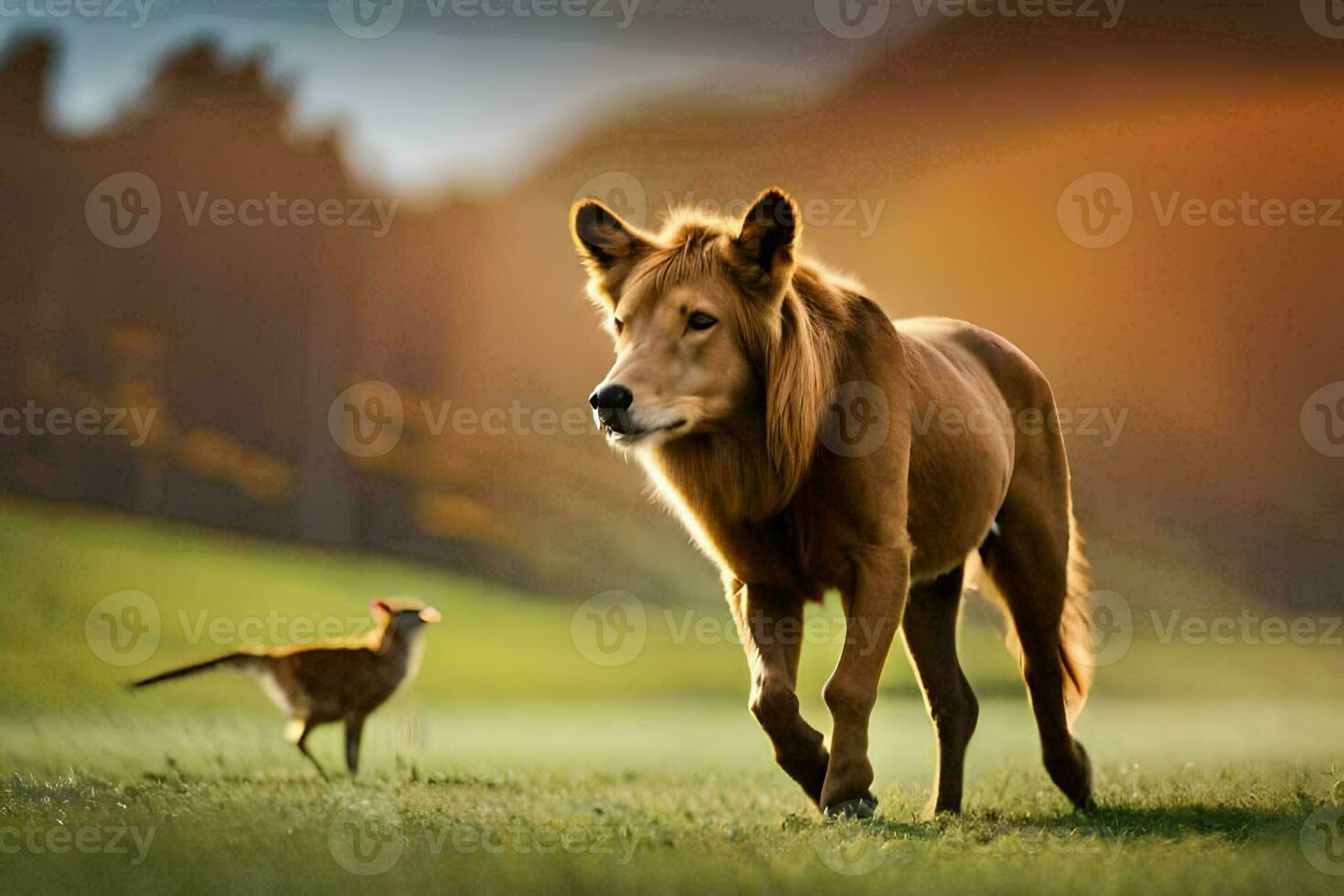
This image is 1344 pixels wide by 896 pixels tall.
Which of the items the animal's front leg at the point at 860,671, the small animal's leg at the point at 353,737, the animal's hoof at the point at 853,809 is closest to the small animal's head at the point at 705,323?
the animal's front leg at the point at 860,671

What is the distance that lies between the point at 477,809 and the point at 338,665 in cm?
221

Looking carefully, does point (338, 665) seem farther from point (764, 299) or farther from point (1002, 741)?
point (1002, 741)

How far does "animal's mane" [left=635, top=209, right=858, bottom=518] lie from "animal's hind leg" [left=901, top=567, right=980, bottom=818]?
1.84 metres

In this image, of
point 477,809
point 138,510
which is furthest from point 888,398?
point 138,510

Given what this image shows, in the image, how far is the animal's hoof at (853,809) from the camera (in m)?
5.39

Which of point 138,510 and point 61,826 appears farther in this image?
point 138,510

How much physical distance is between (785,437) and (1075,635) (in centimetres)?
285

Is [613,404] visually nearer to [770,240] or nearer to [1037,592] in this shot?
[770,240]

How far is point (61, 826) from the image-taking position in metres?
5.39

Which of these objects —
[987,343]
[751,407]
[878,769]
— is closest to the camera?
[751,407]

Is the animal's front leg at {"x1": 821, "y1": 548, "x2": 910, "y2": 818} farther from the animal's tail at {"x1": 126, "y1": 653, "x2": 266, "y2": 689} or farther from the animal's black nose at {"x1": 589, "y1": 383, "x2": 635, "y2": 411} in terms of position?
the animal's tail at {"x1": 126, "y1": 653, "x2": 266, "y2": 689}

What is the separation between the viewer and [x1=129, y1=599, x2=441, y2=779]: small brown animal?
7969 mm

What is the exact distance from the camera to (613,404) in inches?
210

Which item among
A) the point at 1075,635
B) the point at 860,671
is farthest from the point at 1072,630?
the point at 860,671
